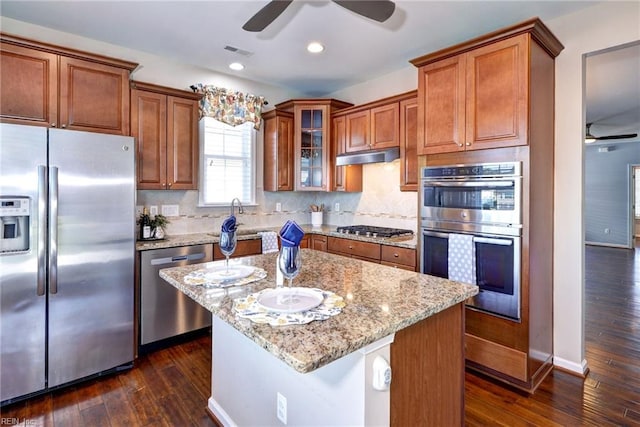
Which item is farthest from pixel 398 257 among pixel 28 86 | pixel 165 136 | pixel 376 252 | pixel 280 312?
pixel 28 86

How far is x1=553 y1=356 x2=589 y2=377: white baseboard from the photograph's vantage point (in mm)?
2561

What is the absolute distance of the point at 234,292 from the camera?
1.49 meters

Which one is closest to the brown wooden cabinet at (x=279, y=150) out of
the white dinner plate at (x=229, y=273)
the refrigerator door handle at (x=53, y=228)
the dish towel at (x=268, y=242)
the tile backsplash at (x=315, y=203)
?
the tile backsplash at (x=315, y=203)

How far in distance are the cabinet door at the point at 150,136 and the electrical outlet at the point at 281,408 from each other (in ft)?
8.01

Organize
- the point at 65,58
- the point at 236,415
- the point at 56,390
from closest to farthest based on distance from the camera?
the point at 236,415
the point at 56,390
the point at 65,58

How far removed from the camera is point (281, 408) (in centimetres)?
151

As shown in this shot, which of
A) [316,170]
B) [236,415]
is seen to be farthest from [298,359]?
[316,170]

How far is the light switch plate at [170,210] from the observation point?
354cm

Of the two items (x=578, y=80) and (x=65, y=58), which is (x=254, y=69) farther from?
(x=578, y=80)

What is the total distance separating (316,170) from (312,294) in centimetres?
300

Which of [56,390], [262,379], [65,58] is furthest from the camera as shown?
[65,58]

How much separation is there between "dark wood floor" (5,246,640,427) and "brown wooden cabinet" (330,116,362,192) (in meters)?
2.34

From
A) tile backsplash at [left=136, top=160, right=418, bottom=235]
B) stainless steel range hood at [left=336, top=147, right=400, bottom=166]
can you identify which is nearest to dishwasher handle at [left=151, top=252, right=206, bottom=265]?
tile backsplash at [left=136, top=160, right=418, bottom=235]

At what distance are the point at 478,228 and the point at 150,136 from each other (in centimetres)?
299
